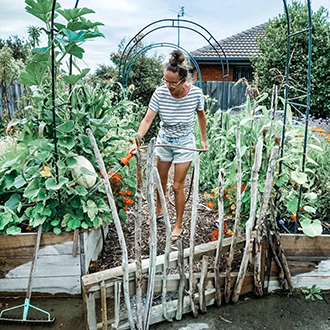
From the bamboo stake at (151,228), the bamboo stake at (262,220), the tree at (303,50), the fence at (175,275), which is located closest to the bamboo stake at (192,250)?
the fence at (175,275)

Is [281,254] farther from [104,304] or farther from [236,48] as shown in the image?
[236,48]

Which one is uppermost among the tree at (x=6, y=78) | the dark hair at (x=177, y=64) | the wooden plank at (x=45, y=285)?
the tree at (x=6, y=78)

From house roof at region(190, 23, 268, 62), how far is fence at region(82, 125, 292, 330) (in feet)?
33.8

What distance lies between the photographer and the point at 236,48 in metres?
12.4

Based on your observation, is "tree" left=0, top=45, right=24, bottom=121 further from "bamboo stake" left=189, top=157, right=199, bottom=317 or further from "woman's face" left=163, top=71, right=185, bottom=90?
"bamboo stake" left=189, top=157, right=199, bottom=317

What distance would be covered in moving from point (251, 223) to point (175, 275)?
1.74 ft

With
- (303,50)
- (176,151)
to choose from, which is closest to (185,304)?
(176,151)

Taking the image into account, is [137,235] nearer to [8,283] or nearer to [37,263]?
[37,263]

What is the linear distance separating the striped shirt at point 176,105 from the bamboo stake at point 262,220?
1.03 metres

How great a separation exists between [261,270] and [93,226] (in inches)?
44.6

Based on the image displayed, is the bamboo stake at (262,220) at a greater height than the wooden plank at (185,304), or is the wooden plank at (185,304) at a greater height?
the bamboo stake at (262,220)

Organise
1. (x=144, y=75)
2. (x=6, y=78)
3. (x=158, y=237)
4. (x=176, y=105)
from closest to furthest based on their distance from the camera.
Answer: (x=176, y=105) → (x=158, y=237) → (x=6, y=78) → (x=144, y=75)

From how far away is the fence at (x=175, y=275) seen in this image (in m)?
1.58

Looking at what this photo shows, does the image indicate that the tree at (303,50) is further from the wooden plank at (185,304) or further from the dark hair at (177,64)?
the wooden plank at (185,304)
